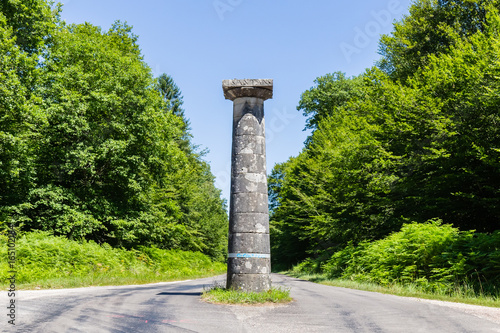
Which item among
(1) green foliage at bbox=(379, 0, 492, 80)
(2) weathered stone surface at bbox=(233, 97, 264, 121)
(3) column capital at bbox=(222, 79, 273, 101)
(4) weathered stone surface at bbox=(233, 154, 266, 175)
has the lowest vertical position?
(4) weathered stone surface at bbox=(233, 154, 266, 175)

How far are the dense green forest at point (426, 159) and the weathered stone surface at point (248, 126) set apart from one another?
8.41m

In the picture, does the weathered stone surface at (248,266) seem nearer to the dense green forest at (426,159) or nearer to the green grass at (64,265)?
the green grass at (64,265)

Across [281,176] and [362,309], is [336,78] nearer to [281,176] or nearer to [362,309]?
[281,176]

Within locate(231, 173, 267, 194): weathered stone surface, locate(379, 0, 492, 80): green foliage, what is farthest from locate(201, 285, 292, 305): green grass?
locate(379, 0, 492, 80): green foliage

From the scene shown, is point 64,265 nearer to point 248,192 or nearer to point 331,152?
A: point 248,192

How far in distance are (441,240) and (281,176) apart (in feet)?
136

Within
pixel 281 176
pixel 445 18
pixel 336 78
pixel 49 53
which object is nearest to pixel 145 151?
pixel 49 53

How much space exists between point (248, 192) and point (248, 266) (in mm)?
1721

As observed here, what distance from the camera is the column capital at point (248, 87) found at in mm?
9273

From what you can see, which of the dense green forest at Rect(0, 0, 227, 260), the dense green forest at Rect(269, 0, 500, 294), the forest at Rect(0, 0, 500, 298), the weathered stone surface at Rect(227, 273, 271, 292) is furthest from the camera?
the dense green forest at Rect(0, 0, 227, 260)

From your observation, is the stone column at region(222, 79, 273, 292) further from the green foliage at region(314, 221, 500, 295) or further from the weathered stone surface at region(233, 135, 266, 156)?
the green foliage at region(314, 221, 500, 295)

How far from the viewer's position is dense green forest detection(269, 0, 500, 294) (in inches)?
574

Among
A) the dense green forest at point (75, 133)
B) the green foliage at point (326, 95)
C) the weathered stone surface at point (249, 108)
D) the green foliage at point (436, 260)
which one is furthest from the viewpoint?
the green foliage at point (326, 95)

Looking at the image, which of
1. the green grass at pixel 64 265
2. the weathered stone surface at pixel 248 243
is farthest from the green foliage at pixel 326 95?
the weathered stone surface at pixel 248 243
